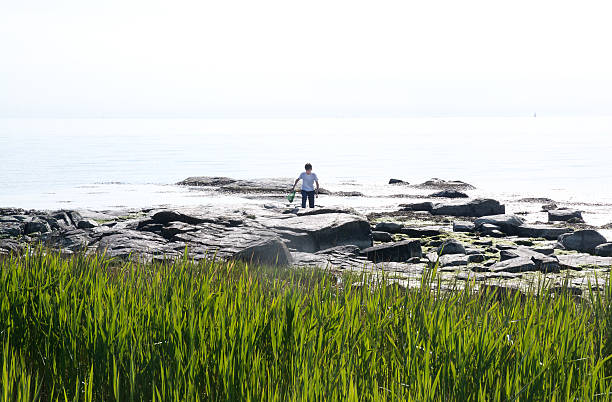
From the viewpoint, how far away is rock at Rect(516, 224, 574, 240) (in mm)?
18547

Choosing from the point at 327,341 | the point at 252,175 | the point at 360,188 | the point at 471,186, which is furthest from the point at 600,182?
the point at 327,341

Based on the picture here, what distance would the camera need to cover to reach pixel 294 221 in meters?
16.1

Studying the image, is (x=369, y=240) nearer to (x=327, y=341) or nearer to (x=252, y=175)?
(x=327, y=341)

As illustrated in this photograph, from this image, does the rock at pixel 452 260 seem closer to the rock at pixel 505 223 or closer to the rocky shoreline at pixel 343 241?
the rocky shoreline at pixel 343 241

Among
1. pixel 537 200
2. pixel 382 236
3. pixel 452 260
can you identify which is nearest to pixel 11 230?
pixel 382 236

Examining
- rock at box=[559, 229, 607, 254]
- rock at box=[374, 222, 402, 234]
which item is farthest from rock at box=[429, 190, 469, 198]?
rock at box=[559, 229, 607, 254]

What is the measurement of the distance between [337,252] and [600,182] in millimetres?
29129

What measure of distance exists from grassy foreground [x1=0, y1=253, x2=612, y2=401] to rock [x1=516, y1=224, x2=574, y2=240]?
14.0 metres

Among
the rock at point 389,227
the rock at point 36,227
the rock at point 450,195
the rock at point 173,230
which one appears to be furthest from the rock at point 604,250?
the rock at point 450,195

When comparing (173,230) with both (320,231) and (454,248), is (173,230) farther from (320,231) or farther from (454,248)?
(454,248)

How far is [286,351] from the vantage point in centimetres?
446

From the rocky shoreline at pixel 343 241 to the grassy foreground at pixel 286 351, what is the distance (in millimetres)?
3976

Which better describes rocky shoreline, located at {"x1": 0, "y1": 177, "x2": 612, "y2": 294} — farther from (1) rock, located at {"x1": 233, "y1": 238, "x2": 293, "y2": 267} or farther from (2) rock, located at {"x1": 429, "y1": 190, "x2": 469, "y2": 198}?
(2) rock, located at {"x1": 429, "y1": 190, "x2": 469, "y2": 198}

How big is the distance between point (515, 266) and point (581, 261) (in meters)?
2.61
